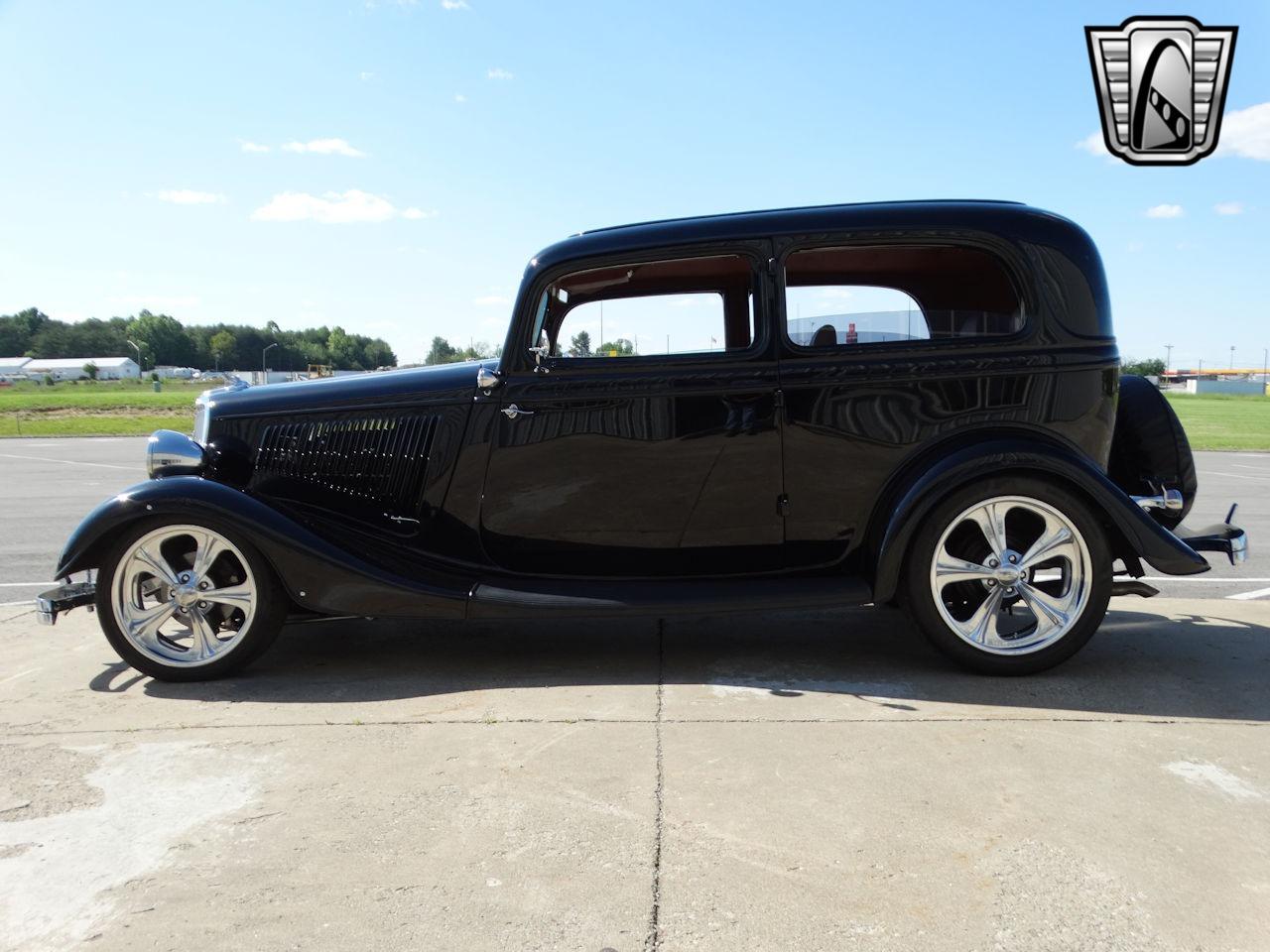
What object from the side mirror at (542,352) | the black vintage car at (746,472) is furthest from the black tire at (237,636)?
the side mirror at (542,352)

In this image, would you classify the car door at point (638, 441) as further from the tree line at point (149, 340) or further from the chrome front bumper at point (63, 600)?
the tree line at point (149, 340)

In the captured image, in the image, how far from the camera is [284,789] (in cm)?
271

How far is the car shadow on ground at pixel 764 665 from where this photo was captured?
3424 mm

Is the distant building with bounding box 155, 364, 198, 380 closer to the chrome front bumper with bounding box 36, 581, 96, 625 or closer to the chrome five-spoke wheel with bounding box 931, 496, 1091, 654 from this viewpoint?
the chrome front bumper with bounding box 36, 581, 96, 625

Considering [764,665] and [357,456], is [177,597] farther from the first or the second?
[764,665]

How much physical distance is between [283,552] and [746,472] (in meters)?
1.93

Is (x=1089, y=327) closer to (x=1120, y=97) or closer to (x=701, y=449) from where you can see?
(x=701, y=449)

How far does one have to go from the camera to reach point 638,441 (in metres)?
3.76

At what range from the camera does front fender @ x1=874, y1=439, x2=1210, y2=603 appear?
354 centimetres

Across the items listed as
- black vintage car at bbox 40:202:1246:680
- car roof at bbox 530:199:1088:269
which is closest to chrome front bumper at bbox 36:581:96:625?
black vintage car at bbox 40:202:1246:680

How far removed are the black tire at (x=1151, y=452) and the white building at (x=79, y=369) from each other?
139 m

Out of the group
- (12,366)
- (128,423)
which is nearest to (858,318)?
(128,423)

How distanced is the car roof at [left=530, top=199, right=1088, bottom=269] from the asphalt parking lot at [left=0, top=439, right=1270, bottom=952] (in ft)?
5.96

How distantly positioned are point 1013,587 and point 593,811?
2037mm
